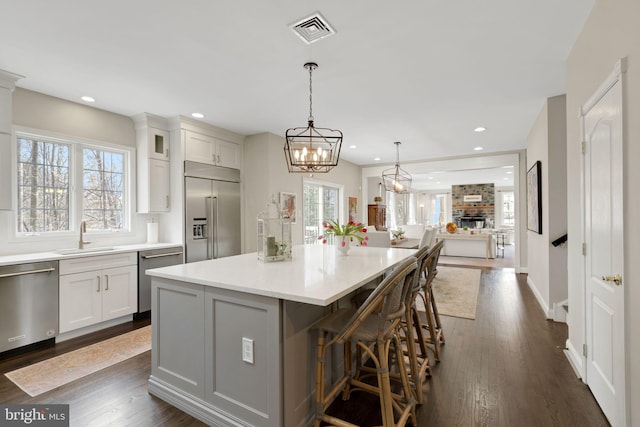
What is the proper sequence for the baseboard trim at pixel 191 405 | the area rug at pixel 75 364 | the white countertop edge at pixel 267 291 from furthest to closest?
the area rug at pixel 75 364 → the baseboard trim at pixel 191 405 → the white countertop edge at pixel 267 291

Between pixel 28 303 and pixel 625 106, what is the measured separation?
4.78 m

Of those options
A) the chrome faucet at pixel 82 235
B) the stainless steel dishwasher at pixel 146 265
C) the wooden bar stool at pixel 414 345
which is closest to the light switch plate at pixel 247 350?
the wooden bar stool at pixel 414 345

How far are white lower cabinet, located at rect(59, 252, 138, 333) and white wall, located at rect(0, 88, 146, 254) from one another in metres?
0.60

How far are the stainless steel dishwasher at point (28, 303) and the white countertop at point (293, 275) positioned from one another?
1.77m

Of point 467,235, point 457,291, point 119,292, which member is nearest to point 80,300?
point 119,292

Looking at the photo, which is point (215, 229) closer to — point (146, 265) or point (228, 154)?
point (146, 265)

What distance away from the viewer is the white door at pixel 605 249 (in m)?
1.67

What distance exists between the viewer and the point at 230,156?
507 cm

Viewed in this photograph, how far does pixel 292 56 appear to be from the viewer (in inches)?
104

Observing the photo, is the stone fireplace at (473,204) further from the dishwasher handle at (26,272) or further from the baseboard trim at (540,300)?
the dishwasher handle at (26,272)

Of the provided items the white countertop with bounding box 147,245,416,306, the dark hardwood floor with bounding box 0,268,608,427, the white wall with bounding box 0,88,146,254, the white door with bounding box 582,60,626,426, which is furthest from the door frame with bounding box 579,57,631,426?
the white wall with bounding box 0,88,146,254

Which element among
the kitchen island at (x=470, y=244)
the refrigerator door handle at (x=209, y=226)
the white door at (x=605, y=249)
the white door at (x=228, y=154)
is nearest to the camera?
the white door at (x=605, y=249)

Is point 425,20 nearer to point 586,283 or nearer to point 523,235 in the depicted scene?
point 586,283

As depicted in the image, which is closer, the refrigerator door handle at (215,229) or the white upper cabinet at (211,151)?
the white upper cabinet at (211,151)
